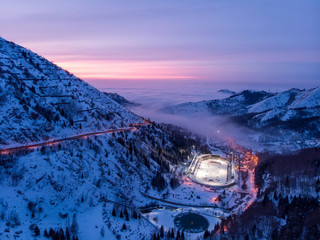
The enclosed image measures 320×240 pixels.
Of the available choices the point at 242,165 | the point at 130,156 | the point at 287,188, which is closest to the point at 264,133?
the point at 242,165

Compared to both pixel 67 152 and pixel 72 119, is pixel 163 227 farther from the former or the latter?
pixel 72 119

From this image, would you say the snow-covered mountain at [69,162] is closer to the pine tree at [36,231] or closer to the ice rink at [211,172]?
the pine tree at [36,231]

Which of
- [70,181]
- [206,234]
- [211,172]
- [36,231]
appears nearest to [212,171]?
[211,172]

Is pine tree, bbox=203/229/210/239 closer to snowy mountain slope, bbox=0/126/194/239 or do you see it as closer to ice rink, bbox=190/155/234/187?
snowy mountain slope, bbox=0/126/194/239

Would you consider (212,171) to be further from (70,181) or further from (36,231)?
(36,231)

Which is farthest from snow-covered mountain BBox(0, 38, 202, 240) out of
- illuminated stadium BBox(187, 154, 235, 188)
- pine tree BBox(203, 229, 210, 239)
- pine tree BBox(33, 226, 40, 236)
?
pine tree BBox(203, 229, 210, 239)

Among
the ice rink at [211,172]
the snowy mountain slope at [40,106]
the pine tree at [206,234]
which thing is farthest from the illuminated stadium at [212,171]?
the snowy mountain slope at [40,106]
